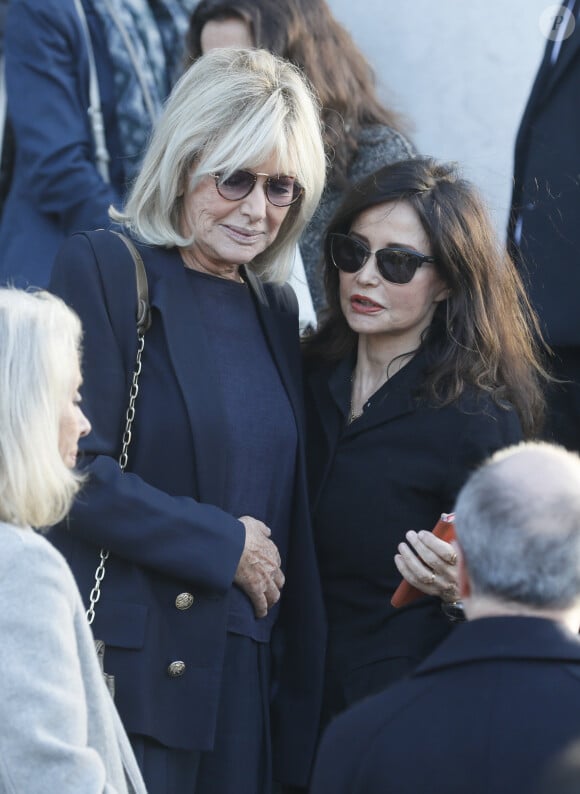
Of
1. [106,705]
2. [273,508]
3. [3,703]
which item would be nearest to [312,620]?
[273,508]

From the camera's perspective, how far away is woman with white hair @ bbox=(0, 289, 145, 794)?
2219mm

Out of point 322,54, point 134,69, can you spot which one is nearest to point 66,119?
point 134,69

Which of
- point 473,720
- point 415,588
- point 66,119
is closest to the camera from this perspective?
point 473,720

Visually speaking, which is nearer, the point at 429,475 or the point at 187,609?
the point at 187,609

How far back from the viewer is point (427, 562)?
10.3 ft

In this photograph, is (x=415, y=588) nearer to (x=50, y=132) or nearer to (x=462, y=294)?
(x=462, y=294)

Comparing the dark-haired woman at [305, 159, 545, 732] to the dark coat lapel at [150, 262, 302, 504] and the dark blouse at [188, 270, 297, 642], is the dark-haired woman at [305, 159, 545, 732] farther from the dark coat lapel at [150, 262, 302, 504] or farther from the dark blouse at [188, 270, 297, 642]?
the dark coat lapel at [150, 262, 302, 504]

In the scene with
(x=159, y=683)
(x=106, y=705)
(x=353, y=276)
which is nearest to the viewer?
(x=106, y=705)

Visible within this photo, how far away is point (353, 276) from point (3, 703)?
1641 millimetres

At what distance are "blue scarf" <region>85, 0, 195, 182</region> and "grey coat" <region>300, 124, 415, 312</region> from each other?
67 centimetres

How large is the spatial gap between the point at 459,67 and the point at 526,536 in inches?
138

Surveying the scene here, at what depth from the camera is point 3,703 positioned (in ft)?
7.22

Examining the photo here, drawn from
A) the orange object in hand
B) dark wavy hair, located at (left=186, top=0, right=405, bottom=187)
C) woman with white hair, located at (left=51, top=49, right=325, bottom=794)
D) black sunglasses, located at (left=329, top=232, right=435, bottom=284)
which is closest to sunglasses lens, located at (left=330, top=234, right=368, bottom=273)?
black sunglasses, located at (left=329, top=232, right=435, bottom=284)

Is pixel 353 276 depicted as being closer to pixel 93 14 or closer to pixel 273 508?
pixel 273 508
